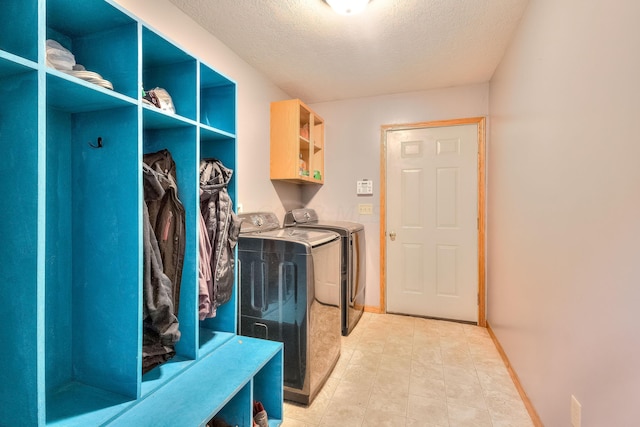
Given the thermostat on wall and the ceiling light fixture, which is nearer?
the ceiling light fixture

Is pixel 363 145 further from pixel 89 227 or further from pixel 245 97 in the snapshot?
pixel 89 227

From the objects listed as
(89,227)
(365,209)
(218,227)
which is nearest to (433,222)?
(365,209)

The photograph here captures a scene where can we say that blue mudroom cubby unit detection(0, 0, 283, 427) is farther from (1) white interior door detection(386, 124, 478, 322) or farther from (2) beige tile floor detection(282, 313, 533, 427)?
(1) white interior door detection(386, 124, 478, 322)

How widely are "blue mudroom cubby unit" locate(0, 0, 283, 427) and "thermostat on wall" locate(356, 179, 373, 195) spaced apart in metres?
2.22

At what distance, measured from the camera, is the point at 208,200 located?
152 centimetres

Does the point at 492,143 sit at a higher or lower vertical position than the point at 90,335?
higher

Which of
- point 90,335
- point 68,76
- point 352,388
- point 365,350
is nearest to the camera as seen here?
point 68,76

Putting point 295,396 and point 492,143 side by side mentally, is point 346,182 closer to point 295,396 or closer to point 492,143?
point 492,143

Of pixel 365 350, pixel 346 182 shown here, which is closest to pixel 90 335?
pixel 365 350

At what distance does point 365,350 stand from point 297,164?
1742 millimetres

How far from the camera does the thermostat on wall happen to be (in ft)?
10.7

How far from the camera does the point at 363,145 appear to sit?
130 inches

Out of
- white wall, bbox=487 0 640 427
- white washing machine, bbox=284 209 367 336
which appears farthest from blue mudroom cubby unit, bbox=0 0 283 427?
white washing machine, bbox=284 209 367 336

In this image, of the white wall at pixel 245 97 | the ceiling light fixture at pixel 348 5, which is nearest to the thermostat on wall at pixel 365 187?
the white wall at pixel 245 97
